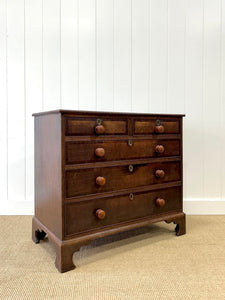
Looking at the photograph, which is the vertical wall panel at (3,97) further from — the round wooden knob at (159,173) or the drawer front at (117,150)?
the round wooden knob at (159,173)

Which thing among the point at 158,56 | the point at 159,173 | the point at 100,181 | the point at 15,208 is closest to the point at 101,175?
the point at 100,181

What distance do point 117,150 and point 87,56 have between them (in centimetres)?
114

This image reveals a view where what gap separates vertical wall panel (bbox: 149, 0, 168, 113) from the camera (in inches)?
90.4

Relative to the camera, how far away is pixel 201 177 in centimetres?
239

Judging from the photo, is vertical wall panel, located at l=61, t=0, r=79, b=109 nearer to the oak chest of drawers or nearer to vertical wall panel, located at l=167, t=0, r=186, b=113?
the oak chest of drawers

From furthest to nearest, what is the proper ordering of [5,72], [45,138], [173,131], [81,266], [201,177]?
[201,177], [5,72], [173,131], [45,138], [81,266]

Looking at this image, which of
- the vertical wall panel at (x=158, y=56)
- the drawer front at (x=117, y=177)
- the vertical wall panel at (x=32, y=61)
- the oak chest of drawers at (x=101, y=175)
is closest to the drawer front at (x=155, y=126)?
the oak chest of drawers at (x=101, y=175)

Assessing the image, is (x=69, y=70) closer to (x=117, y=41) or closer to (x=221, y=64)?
(x=117, y=41)

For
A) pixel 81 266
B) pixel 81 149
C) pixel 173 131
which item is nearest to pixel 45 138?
pixel 81 149

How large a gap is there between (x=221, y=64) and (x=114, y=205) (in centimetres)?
174

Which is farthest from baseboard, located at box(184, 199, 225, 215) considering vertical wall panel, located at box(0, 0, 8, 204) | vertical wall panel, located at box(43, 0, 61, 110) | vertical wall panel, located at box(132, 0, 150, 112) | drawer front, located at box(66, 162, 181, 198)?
vertical wall panel, located at box(0, 0, 8, 204)

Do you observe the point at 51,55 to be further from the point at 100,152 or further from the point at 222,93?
the point at 222,93

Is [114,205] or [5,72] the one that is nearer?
[114,205]

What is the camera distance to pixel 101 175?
1.52 meters
